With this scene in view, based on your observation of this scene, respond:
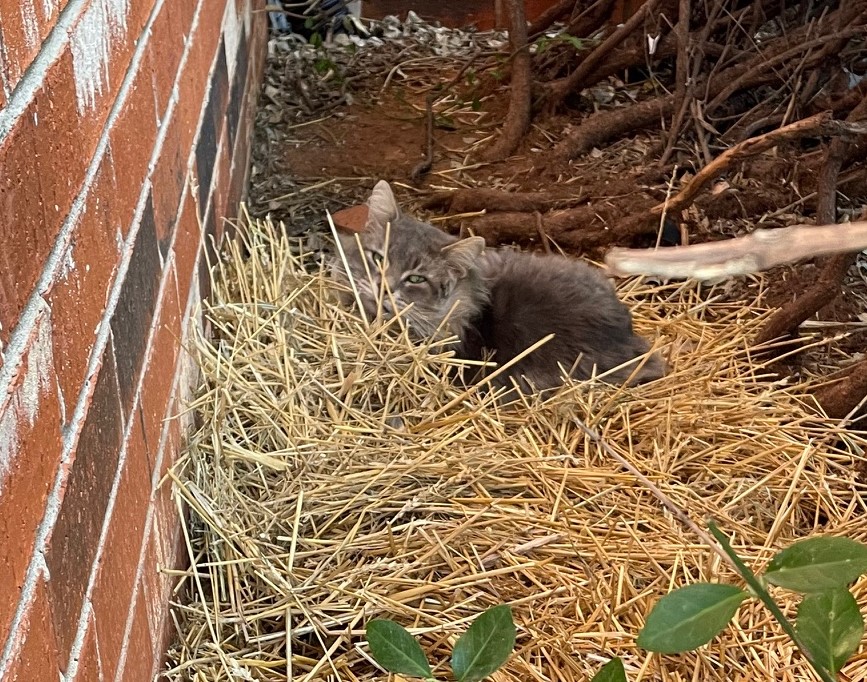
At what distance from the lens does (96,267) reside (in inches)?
53.2

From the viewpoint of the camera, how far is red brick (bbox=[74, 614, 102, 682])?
1.22 meters

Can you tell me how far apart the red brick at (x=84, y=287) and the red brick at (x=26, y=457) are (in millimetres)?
49

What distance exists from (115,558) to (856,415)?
2.01 metres

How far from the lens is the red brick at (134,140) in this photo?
153 cm

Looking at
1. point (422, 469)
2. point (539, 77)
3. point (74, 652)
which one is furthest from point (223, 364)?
point (539, 77)

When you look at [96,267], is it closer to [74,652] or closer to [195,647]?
[74,652]

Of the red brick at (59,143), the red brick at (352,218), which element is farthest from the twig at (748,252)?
the red brick at (352,218)

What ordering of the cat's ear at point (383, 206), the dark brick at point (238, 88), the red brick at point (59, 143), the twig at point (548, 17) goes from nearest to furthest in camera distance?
the red brick at point (59, 143), the cat's ear at point (383, 206), the dark brick at point (238, 88), the twig at point (548, 17)

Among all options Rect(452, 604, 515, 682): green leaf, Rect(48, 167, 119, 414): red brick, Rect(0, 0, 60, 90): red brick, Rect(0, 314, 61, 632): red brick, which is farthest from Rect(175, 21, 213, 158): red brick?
Rect(452, 604, 515, 682): green leaf

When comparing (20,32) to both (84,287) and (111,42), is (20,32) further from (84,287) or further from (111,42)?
(111,42)

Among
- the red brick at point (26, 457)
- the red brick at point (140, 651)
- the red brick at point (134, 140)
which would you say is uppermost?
the red brick at point (134, 140)

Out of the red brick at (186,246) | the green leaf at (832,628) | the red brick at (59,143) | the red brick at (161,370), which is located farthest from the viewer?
the red brick at (186,246)

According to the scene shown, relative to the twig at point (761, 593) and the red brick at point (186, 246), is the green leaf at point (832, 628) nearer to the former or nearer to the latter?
the twig at point (761, 593)

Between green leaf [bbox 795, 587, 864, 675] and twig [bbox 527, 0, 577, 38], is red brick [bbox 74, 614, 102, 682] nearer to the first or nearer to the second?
green leaf [bbox 795, 587, 864, 675]
